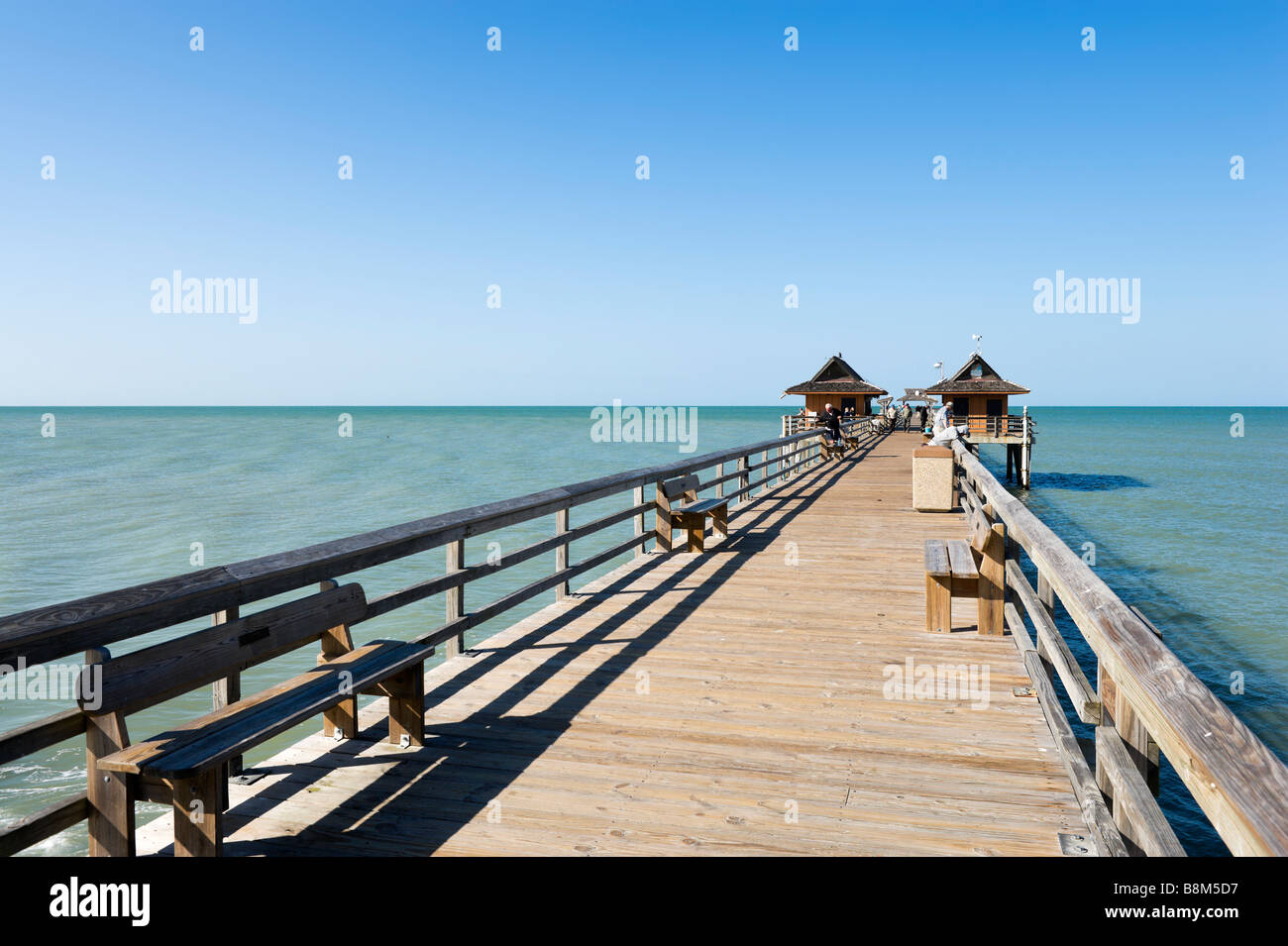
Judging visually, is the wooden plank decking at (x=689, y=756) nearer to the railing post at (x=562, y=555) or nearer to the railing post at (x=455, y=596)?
the railing post at (x=455, y=596)

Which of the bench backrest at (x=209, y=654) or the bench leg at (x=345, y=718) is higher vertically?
the bench backrest at (x=209, y=654)

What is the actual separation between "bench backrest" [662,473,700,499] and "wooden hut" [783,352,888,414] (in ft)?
141

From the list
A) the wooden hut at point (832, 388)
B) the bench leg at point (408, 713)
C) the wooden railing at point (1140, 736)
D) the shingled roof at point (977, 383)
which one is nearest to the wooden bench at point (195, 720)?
the bench leg at point (408, 713)

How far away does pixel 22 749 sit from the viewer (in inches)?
90.1

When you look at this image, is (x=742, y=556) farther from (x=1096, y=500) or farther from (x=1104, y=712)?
(x=1096, y=500)

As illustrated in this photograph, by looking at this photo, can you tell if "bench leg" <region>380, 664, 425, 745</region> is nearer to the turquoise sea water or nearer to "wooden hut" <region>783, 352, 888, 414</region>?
the turquoise sea water

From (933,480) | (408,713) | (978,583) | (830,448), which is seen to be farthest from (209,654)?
(830,448)

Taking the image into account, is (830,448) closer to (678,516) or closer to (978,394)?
(678,516)

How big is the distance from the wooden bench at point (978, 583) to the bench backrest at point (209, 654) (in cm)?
424

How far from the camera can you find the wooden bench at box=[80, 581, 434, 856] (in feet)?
8.02

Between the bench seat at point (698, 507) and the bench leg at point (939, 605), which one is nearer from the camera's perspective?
the bench leg at point (939, 605)

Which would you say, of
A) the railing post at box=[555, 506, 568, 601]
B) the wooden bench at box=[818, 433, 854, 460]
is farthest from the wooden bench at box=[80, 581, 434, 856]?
the wooden bench at box=[818, 433, 854, 460]

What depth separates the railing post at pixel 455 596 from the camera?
497 cm
